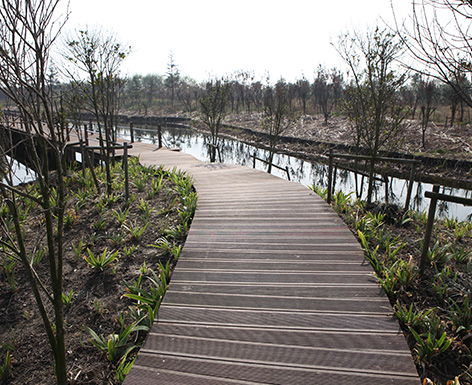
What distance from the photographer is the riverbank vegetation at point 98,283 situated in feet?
8.26

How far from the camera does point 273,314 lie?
266 centimetres

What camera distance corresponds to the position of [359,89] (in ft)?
25.6

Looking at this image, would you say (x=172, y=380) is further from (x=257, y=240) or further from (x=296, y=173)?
(x=296, y=173)

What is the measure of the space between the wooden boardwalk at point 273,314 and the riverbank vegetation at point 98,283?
28cm

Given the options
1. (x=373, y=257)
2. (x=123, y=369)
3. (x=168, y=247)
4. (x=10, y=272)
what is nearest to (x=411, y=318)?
(x=373, y=257)

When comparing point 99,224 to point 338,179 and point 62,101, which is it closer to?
point 62,101

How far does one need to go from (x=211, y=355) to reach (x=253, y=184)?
15.6ft

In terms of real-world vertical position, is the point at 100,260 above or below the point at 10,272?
above

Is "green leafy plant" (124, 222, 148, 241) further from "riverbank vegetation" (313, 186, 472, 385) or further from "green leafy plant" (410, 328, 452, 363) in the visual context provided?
"green leafy plant" (410, 328, 452, 363)

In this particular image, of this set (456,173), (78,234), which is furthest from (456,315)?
(456,173)

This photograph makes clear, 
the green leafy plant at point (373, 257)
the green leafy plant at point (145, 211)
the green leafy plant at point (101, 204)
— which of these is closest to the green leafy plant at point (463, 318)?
the green leafy plant at point (373, 257)

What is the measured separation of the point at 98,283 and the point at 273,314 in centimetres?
206

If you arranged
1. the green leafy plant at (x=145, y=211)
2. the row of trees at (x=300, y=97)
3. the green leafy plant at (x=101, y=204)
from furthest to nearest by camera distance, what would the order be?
the row of trees at (x=300, y=97)
the green leafy plant at (x=101, y=204)
the green leafy plant at (x=145, y=211)

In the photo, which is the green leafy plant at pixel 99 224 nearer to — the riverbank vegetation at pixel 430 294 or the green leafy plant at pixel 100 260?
the green leafy plant at pixel 100 260
